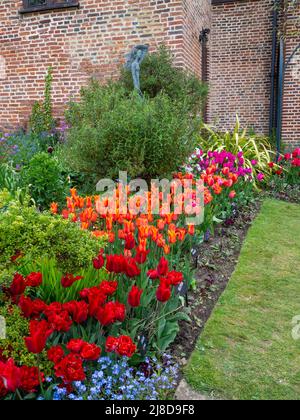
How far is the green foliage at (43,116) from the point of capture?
8.45 metres

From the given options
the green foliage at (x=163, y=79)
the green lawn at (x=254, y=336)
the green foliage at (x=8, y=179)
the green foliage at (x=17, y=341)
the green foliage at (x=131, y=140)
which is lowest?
the green lawn at (x=254, y=336)

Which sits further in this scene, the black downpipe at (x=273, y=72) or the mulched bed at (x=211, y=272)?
the black downpipe at (x=273, y=72)

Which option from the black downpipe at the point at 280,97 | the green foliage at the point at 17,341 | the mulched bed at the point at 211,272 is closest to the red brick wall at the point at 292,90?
the black downpipe at the point at 280,97

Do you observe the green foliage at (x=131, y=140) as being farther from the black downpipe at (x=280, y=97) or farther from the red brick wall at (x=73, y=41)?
the black downpipe at (x=280, y=97)

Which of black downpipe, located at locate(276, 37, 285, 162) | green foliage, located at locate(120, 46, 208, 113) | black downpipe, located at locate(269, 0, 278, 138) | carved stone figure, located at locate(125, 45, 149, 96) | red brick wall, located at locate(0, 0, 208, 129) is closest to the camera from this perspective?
carved stone figure, located at locate(125, 45, 149, 96)

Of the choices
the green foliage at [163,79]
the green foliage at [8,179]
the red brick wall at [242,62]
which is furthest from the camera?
the red brick wall at [242,62]

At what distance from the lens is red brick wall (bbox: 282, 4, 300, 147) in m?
9.38

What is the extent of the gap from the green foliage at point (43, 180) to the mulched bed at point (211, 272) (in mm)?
1982

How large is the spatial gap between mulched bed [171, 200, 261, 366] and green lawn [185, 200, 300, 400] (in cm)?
7

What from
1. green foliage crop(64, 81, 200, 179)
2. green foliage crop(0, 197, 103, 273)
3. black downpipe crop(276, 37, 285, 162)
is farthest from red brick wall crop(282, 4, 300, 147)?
green foliage crop(0, 197, 103, 273)

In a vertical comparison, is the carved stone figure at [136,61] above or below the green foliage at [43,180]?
above

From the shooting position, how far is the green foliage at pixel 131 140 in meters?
4.95

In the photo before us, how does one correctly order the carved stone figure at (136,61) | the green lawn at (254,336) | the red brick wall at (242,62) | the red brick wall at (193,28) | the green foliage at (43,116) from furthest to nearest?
the red brick wall at (242,62) < the green foliage at (43,116) < the red brick wall at (193,28) < the carved stone figure at (136,61) < the green lawn at (254,336)

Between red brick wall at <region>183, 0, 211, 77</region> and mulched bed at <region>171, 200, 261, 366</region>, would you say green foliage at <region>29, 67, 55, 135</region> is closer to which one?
red brick wall at <region>183, 0, 211, 77</region>
